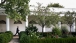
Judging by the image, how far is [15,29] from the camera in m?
36.1

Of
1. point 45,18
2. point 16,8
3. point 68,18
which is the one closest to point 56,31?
point 68,18

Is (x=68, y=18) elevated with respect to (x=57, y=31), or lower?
elevated

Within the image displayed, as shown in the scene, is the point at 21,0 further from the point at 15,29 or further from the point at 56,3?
the point at 56,3

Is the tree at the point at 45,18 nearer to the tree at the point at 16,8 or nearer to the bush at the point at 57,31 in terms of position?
the tree at the point at 16,8

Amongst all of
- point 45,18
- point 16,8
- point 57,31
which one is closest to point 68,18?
point 57,31

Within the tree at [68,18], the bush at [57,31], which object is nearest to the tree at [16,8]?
the bush at [57,31]

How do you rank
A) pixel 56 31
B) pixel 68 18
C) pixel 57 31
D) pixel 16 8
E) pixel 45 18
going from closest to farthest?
pixel 16 8, pixel 45 18, pixel 57 31, pixel 56 31, pixel 68 18

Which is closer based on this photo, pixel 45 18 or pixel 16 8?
pixel 16 8

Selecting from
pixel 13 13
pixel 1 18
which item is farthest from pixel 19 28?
pixel 13 13

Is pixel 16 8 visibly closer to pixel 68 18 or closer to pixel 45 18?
pixel 45 18

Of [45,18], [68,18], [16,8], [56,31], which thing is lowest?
[56,31]

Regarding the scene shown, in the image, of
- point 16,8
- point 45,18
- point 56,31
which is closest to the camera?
point 16,8

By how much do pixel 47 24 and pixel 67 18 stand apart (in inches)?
277

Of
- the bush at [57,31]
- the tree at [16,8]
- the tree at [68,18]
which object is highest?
the tree at [16,8]
